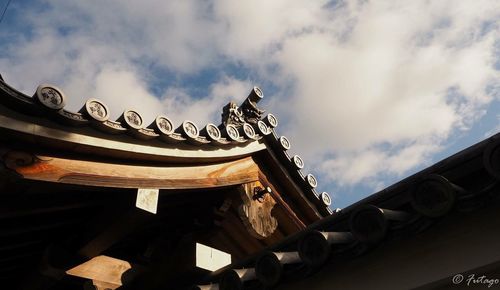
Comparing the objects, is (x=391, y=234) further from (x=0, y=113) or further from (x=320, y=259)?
(x=0, y=113)

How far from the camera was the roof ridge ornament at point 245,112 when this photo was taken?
6.47 metres

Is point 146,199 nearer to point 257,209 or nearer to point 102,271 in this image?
point 102,271

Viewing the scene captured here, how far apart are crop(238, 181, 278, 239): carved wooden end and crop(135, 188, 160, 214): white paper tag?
1565 millimetres

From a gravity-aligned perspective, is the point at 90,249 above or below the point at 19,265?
below

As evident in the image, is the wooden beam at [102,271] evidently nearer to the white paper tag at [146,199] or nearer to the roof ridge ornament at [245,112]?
the white paper tag at [146,199]

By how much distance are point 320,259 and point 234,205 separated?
2.63m

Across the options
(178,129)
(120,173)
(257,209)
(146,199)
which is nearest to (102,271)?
(146,199)

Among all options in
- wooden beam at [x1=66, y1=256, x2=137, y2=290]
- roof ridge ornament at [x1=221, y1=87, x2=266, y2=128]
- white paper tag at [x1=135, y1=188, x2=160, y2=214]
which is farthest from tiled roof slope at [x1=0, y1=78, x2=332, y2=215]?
wooden beam at [x1=66, y1=256, x2=137, y2=290]

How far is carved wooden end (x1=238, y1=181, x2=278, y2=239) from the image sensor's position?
537 centimetres

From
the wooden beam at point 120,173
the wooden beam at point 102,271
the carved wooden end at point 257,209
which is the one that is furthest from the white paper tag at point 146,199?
the carved wooden end at point 257,209

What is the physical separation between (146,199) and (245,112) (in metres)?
3.08

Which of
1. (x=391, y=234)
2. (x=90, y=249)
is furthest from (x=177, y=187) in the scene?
(x=391, y=234)

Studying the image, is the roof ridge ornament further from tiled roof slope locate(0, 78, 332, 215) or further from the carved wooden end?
the carved wooden end

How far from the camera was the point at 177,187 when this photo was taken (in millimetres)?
4418
